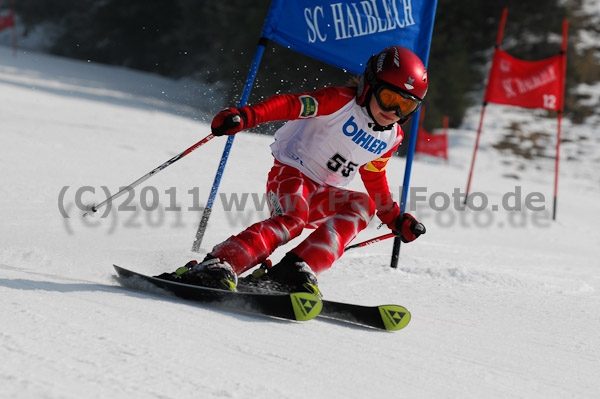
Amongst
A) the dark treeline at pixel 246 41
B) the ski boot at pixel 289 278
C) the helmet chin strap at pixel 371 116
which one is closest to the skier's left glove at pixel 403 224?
the helmet chin strap at pixel 371 116

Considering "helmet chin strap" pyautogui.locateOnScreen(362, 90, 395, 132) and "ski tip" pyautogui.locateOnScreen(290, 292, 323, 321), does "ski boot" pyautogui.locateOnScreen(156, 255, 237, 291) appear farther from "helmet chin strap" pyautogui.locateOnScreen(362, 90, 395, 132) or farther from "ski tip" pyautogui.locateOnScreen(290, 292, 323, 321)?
"helmet chin strap" pyautogui.locateOnScreen(362, 90, 395, 132)

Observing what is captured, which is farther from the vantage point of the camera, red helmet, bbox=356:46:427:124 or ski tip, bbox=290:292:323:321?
red helmet, bbox=356:46:427:124

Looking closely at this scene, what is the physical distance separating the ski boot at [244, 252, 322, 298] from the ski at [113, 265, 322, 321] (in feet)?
0.76

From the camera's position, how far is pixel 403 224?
10.7ft

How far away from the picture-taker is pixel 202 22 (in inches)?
872

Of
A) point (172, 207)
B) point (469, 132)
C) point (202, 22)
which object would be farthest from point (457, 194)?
point (202, 22)

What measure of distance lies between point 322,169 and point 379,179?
39 centimetres

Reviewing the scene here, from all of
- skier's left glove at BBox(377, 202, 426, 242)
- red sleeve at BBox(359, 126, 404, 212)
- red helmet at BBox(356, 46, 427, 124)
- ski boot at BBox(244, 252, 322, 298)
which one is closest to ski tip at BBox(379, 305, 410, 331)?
ski boot at BBox(244, 252, 322, 298)

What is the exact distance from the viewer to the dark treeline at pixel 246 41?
57.2ft

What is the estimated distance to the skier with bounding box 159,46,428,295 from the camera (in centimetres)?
269

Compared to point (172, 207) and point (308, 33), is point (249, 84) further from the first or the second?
point (172, 207)

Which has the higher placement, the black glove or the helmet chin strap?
the helmet chin strap

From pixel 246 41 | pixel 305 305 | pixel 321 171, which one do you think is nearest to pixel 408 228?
pixel 321 171

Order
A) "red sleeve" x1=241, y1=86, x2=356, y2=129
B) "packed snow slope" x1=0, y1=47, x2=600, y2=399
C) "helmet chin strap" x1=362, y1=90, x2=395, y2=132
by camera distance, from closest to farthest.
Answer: "packed snow slope" x1=0, y1=47, x2=600, y2=399
"red sleeve" x1=241, y1=86, x2=356, y2=129
"helmet chin strap" x1=362, y1=90, x2=395, y2=132
